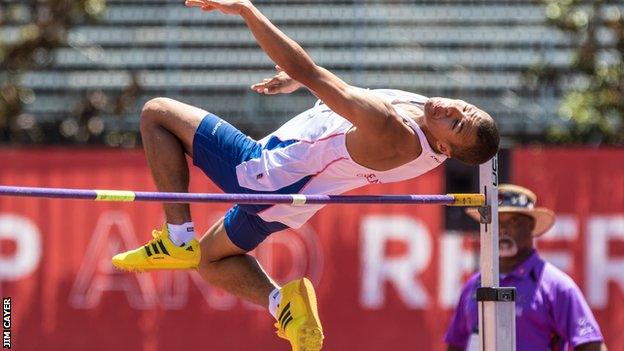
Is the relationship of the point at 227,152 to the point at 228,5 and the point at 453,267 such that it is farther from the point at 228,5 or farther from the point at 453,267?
the point at 453,267

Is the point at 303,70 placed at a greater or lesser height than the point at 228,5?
lesser

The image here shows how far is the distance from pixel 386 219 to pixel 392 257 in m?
0.28

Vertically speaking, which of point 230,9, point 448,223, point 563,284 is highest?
point 230,9

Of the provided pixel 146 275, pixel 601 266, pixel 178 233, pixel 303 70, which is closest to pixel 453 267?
pixel 601 266

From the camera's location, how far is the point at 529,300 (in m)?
6.64

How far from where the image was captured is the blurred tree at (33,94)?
12.4 m

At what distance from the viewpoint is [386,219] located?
1026 cm

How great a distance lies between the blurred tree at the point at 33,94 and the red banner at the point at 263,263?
205 centimetres

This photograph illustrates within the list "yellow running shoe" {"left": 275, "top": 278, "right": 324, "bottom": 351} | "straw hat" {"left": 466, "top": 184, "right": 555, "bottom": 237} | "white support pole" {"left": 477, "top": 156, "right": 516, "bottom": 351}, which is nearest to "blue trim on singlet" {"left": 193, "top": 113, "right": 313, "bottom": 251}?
"yellow running shoe" {"left": 275, "top": 278, "right": 324, "bottom": 351}

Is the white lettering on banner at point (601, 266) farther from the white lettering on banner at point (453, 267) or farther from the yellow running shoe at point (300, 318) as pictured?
the yellow running shoe at point (300, 318)

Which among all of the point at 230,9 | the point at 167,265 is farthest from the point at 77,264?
the point at 230,9

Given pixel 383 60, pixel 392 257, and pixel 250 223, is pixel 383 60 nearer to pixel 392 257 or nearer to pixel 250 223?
pixel 392 257

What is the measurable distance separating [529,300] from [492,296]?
3.18ft

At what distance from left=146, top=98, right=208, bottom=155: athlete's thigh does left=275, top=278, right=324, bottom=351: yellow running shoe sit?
2.58 ft
